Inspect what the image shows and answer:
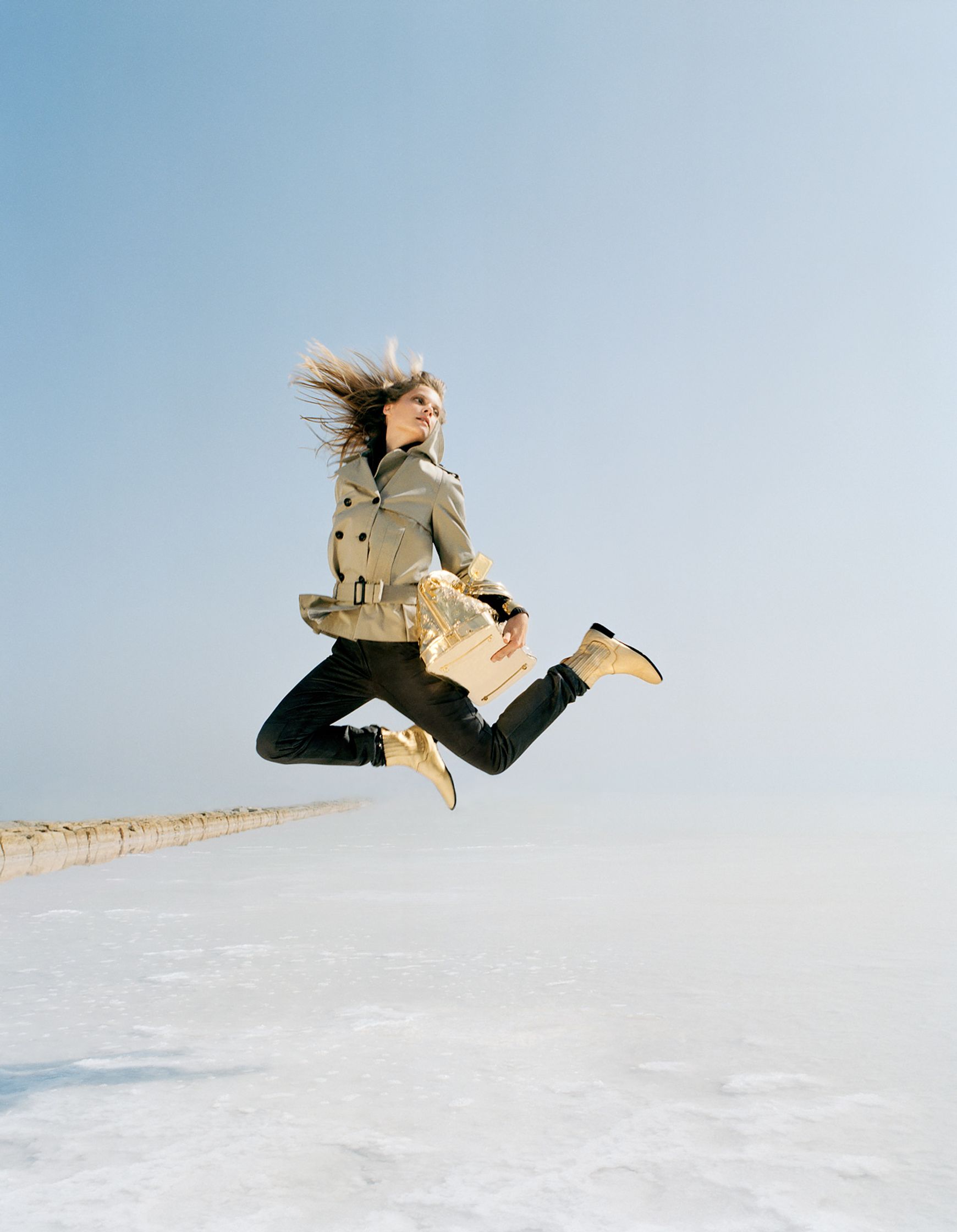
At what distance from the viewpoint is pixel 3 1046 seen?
2297 millimetres

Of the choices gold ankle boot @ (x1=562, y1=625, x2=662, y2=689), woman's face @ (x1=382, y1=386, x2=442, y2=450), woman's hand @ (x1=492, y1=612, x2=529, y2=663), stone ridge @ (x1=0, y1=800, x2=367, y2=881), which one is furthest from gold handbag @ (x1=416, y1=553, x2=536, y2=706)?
stone ridge @ (x1=0, y1=800, x2=367, y2=881)

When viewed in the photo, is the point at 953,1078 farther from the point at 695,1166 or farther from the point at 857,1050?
the point at 695,1166

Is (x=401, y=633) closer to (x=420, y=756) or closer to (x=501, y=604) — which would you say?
(x=501, y=604)

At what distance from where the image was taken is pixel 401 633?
7.45 ft

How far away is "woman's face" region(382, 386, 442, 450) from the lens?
2465 mm

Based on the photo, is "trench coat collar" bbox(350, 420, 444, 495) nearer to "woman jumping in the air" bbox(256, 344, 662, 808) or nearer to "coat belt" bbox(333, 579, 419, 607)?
"woman jumping in the air" bbox(256, 344, 662, 808)

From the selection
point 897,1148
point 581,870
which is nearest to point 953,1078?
point 897,1148

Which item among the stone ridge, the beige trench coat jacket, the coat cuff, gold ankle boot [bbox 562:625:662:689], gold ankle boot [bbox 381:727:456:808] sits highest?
the beige trench coat jacket

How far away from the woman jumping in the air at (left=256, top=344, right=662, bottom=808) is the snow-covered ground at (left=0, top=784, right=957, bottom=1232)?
0.70m

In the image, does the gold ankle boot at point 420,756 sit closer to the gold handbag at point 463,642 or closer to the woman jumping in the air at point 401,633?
the woman jumping in the air at point 401,633

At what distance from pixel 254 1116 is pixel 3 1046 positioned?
0.83 metres

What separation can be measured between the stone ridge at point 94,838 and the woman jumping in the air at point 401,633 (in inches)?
144

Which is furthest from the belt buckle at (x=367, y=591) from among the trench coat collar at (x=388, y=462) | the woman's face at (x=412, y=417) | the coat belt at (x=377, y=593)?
the woman's face at (x=412, y=417)

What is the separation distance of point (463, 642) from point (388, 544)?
32cm
